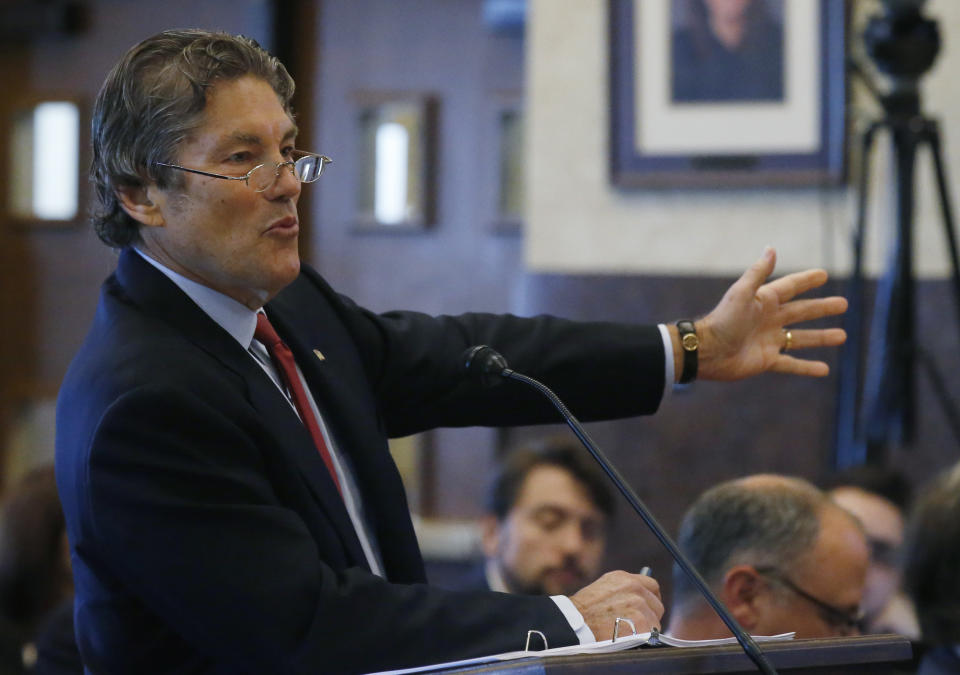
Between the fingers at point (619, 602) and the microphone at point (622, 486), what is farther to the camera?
the fingers at point (619, 602)

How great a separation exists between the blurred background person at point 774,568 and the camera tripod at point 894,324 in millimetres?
1117

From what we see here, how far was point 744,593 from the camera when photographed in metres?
1.83

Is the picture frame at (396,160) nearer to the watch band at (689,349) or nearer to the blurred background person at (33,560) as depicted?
the blurred background person at (33,560)

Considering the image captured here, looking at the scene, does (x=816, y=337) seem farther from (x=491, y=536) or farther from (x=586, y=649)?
(x=491, y=536)

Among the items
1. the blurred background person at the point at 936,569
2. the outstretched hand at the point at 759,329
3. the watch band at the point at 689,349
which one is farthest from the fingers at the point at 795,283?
the blurred background person at the point at 936,569

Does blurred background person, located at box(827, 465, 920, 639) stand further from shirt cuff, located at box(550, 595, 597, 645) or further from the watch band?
shirt cuff, located at box(550, 595, 597, 645)

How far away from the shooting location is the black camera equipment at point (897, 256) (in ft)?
9.22

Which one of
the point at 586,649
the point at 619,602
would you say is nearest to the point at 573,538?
the point at 619,602

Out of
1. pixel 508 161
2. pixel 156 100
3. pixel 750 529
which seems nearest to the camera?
pixel 156 100

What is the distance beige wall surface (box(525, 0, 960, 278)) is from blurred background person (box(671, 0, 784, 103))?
7.4 inches

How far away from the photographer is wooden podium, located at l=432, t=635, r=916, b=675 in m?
1.13

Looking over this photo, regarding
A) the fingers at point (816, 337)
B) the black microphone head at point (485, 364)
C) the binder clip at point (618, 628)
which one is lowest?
the binder clip at point (618, 628)

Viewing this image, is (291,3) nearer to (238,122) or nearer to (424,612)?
(238,122)

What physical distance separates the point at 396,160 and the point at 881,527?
1.96 meters
